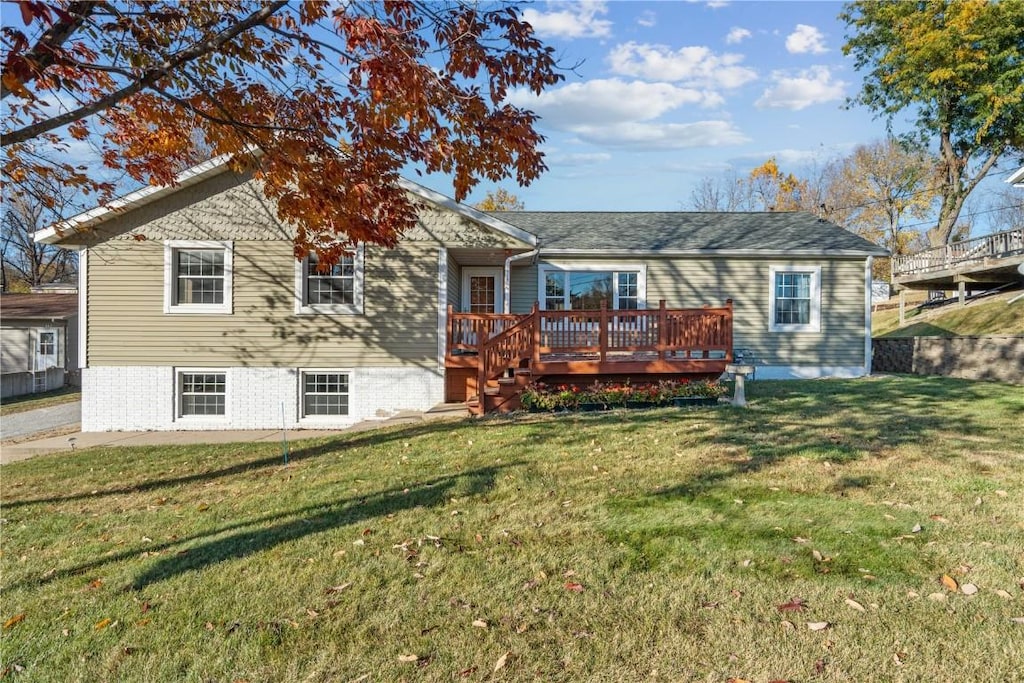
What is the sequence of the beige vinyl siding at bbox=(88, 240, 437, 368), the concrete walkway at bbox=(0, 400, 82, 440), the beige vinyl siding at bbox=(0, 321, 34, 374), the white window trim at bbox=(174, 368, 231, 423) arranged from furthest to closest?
the beige vinyl siding at bbox=(0, 321, 34, 374), the concrete walkway at bbox=(0, 400, 82, 440), the white window trim at bbox=(174, 368, 231, 423), the beige vinyl siding at bbox=(88, 240, 437, 368)

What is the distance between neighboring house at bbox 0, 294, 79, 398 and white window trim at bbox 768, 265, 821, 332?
24471 millimetres

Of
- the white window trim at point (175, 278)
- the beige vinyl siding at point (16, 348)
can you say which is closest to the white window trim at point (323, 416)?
the white window trim at point (175, 278)

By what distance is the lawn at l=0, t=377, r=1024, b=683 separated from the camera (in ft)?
9.05

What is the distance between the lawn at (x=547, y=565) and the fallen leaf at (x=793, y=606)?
15 millimetres

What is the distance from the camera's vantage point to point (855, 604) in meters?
3.09

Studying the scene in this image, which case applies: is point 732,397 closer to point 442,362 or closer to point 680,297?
point 680,297

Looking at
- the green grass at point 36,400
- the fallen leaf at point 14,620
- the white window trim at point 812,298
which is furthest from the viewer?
the green grass at point 36,400

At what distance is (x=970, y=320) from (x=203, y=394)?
24.1m

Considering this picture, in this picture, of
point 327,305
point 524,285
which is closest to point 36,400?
point 327,305

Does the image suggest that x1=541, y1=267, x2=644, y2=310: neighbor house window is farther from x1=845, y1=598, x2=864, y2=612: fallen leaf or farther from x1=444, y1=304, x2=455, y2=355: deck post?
x1=845, y1=598, x2=864, y2=612: fallen leaf

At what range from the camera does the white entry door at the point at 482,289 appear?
548 inches

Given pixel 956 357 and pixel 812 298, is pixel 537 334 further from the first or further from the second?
pixel 956 357

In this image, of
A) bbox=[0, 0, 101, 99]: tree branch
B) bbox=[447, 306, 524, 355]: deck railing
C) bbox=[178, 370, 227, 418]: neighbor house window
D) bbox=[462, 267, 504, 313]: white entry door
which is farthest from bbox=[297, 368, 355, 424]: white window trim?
bbox=[0, 0, 101, 99]: tree branch

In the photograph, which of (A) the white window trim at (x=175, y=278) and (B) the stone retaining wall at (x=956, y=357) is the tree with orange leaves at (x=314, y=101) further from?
(B) the stone retaining wall at (x=956, y=357)
